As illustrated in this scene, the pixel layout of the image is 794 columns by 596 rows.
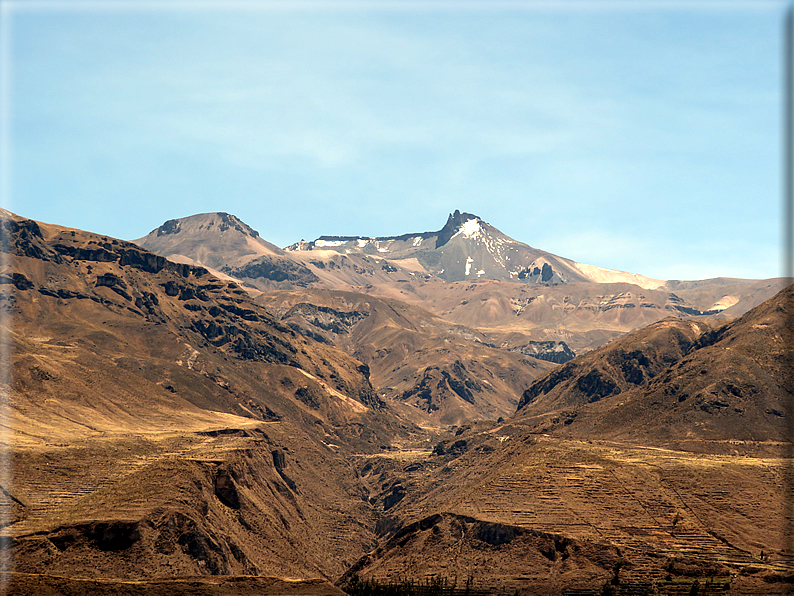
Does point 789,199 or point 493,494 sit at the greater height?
point 789,199

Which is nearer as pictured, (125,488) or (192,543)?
(192,543)

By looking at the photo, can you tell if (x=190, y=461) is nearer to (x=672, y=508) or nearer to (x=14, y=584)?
(x=14, y=584)

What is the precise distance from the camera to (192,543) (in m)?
153

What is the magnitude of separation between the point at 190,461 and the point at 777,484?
388ft

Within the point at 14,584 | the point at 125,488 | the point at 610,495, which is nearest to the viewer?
the point at 14,584

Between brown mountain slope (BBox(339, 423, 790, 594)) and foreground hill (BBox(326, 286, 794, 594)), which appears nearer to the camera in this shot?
foreground hill (BBox(326, 286, 794, 594))

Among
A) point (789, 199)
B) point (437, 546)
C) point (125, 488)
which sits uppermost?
point (789, 199)

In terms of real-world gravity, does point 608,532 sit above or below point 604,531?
below

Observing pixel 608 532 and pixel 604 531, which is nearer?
pixel 608 532

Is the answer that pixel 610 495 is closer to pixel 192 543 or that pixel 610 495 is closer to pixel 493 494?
pixel 493 494

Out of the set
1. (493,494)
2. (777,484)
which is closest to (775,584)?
(777,484)

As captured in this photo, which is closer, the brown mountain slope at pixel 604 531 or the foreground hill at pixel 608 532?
the foreground hill at pixel 608 532

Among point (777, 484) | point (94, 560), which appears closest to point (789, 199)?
point (94, 560)

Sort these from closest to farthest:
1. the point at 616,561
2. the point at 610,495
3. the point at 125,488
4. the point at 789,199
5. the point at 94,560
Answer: the point at 789,199 < the point at 94,560 < the point at 616,561 < the point at 125,488 < the point at 610,495
